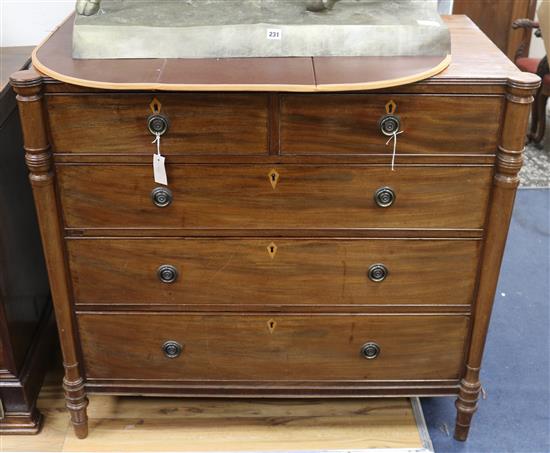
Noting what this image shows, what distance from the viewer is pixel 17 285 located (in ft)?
6.49

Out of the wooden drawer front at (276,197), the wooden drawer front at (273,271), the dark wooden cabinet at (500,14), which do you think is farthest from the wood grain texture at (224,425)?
the dark wooden cabinet at (500,14)

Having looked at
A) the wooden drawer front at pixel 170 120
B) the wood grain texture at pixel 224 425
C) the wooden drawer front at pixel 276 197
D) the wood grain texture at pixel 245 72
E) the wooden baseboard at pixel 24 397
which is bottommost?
the wood grain texture at pixel 224 425

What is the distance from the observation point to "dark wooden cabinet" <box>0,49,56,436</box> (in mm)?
1885

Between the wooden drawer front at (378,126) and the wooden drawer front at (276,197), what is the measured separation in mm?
55

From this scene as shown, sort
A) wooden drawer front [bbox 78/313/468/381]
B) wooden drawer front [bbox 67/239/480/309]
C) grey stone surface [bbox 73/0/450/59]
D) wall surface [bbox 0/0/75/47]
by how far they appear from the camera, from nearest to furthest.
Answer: grey stone surface [bbox 73/0/450/59]
wooden drawer front [bbox 67/239/480/309]
wooden drawer front [bbox 78/313/468/381]
wall surface [bbox 0/0/75/47]

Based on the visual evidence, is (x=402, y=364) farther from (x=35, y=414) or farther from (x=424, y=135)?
(x=35, y=414)

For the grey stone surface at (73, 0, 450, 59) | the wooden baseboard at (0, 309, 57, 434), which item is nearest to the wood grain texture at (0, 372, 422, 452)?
the wooden baseboard at (0, 309, 57, 434)

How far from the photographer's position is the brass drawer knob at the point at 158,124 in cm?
158

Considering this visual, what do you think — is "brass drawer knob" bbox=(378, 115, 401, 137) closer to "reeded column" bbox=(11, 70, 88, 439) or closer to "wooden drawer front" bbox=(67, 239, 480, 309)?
"wooden drawer front" bbox=(67, 239, 480, 309)

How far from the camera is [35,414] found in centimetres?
205

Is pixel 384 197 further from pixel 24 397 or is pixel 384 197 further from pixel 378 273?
pixel 24 397

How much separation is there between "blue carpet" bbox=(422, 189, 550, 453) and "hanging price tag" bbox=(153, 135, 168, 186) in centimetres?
105

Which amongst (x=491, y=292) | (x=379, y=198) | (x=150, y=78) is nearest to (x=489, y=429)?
(x=491, y=292)

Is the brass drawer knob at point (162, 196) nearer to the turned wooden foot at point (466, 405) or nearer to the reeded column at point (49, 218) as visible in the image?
the reeded column at point (49, 218)
